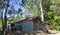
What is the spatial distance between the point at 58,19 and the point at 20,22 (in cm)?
733

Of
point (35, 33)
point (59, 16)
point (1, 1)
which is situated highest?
point (1, 1)

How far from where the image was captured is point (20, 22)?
34.9 meters

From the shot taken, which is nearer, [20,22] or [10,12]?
[10,12]

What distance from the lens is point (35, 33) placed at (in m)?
24.3

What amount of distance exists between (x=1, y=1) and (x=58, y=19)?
11265 millimetres

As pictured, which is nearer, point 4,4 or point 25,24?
point 4,4

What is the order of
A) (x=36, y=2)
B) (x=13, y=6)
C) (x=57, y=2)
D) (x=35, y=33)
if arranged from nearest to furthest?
(x=35, y=33) < (x=13, y=6) < (x=57, y=2) < (x=36, y=2)

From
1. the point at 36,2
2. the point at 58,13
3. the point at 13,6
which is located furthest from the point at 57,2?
the point at 13,6

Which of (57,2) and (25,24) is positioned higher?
(57,2)

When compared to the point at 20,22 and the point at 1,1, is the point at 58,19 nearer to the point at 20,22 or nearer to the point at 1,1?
the point at 20,22

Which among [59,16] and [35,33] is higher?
[59,16]

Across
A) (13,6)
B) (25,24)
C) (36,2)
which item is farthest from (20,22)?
(13,6)

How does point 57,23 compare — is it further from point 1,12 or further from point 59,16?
point 1,12

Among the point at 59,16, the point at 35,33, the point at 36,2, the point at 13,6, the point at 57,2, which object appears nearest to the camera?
the point at 35,33
